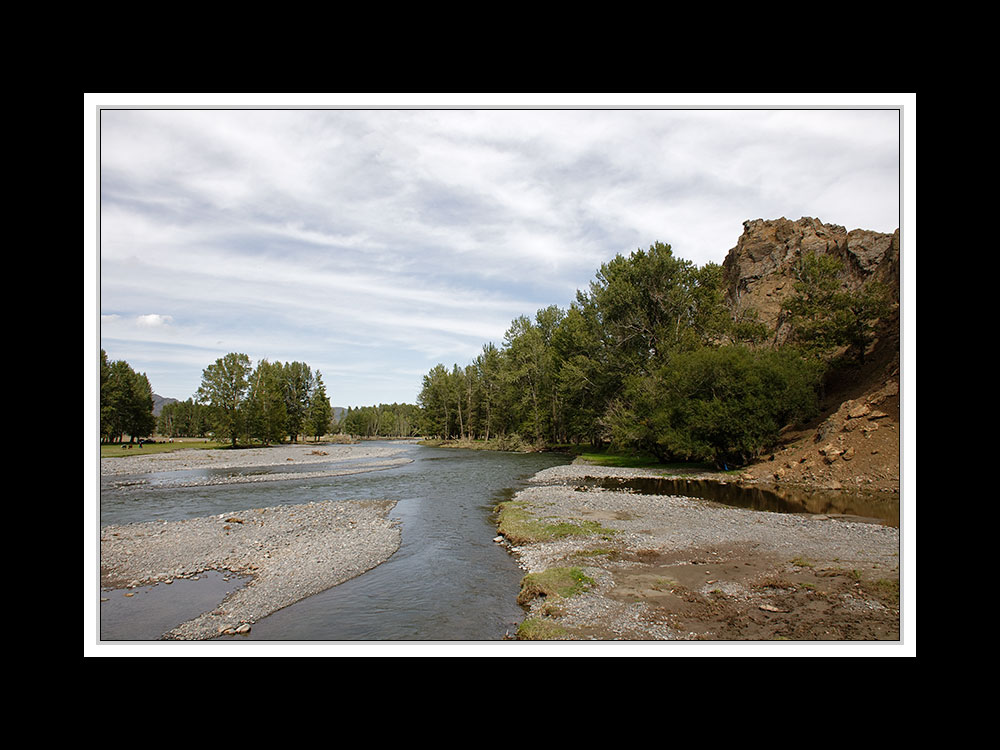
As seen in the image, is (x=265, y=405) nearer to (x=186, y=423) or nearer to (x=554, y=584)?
(x=186, y=423)

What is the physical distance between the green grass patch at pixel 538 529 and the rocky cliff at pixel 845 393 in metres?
9.61

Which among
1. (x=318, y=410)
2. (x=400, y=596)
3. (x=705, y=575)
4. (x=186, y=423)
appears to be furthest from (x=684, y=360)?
(x=318, y=410)

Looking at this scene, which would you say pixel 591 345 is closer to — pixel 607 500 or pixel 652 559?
pixel 607 500

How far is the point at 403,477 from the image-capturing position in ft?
106

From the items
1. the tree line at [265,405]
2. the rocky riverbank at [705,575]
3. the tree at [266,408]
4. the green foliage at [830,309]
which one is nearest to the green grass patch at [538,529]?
the rocky riverbank at [705,575]

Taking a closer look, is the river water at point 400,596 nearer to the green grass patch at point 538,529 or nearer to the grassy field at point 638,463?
the green grass patch at point 538,529

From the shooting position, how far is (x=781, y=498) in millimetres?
18641

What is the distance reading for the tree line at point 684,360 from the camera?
88.1 ft

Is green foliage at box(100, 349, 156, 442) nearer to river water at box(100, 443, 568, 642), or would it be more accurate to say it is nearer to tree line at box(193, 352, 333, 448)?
river water at box(100, 443, 568, 642)

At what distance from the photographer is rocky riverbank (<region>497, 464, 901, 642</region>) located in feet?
23.3

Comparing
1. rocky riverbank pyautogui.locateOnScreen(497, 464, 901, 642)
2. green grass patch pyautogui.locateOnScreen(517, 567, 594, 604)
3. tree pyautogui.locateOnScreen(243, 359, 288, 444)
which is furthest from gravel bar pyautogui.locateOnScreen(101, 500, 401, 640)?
tree pyautogui.locateOnScreen(243, 359, 288, 444)

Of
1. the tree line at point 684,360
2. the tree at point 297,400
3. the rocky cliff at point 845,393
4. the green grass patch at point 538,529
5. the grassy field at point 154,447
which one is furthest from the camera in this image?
the tree at point 297,400
